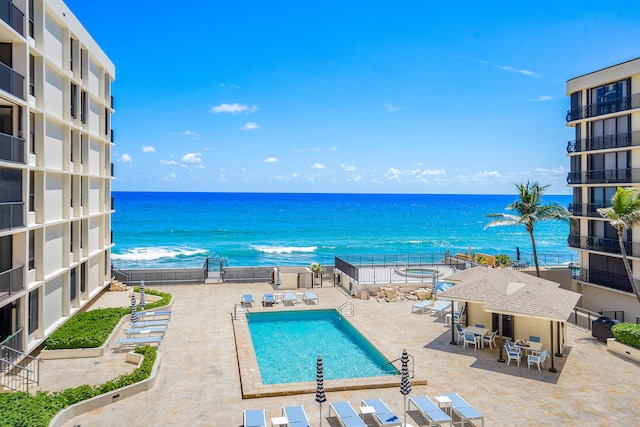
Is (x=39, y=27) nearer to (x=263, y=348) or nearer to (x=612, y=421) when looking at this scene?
(x=263, y=348)

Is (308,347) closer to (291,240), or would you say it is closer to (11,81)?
(11,81)

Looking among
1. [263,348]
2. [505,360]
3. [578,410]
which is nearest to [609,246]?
[505,360]

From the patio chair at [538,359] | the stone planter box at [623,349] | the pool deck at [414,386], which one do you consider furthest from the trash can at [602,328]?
the patio chair at [538,359]

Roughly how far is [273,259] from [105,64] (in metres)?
36.4

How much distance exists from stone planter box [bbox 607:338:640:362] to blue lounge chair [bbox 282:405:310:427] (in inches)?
512

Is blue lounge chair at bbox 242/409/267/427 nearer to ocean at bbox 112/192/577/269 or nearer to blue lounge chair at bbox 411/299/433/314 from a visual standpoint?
blue lounge chair at bbox 411/299/433/314

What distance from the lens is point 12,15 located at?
15258mm

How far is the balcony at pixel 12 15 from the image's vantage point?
14.8m

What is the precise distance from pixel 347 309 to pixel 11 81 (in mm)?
17511

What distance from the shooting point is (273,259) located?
5925 centimetres

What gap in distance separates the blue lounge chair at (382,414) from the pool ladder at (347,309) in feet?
34.5

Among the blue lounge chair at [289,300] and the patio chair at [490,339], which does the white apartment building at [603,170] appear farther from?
the blue lounge chair at [289,300]

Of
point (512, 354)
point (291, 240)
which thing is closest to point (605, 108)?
point (512, 354)

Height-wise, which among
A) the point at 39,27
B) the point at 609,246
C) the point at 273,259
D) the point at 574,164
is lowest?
the point at 273,259
